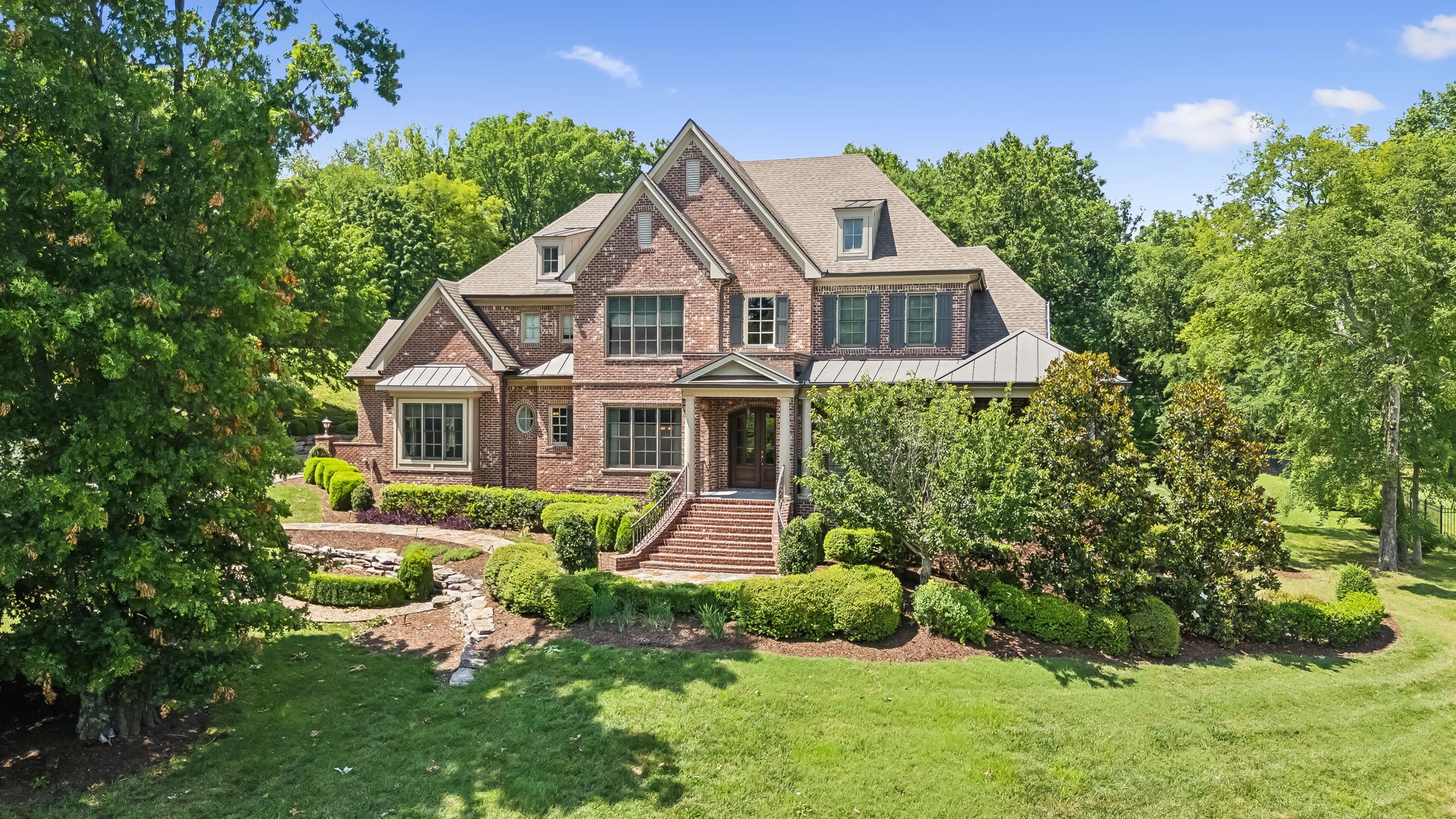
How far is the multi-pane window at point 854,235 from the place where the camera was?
21891 mm

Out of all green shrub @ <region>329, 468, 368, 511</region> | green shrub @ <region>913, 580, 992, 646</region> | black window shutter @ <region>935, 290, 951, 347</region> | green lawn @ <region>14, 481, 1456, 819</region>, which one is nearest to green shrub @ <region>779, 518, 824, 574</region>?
green shrub @ <region>913, 580, 992, 646</region>

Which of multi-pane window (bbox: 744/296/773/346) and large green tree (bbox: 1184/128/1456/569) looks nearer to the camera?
large green tree (bbox: 1184/128/1456/569)

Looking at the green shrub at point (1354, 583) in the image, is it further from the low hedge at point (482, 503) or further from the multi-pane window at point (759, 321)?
the low hedge at point (482, 503)

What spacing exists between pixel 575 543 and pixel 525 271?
41.2 feet

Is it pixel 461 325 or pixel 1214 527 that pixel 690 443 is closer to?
pixel 461 325

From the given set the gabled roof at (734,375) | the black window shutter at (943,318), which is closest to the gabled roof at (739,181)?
the gabled roof at (734,375)

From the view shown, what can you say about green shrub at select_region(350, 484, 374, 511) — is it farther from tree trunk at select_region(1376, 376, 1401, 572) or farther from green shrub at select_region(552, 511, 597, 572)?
tree trunk at select_region(1376, 376, 1401, 572)

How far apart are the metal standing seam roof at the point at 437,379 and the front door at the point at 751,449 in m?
7.56

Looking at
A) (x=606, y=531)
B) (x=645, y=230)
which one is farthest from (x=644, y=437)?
(x=645, y=230)

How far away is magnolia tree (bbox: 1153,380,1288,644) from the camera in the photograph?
44.3ft

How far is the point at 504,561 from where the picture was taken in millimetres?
14719

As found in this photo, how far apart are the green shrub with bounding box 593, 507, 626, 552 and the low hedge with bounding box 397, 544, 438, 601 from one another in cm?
427

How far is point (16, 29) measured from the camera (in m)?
8.06

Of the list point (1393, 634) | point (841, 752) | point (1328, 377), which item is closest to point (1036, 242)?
point (1328, 377)
